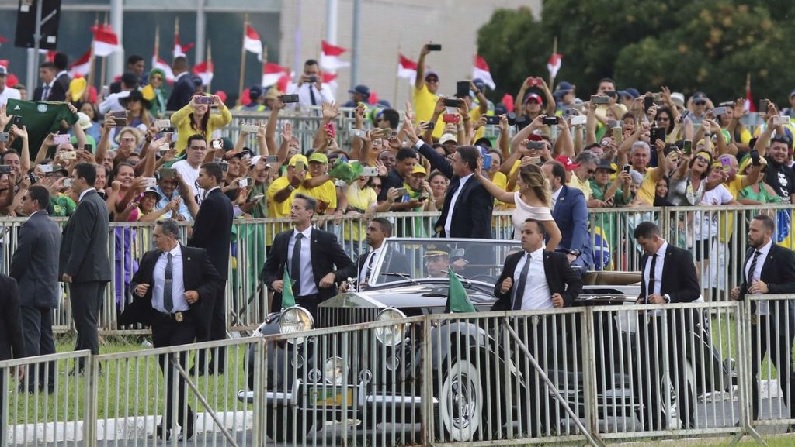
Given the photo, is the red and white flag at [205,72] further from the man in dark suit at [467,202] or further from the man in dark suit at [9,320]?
the man in dark suit at [9,320]

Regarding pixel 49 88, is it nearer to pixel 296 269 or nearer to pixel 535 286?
pixel 296 269

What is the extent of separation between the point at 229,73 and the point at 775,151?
19588mm

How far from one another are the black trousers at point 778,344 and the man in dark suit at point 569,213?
9.49 feet

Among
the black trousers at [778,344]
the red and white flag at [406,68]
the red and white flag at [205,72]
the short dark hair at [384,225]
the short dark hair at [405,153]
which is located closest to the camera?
the black trousers at [778,344]

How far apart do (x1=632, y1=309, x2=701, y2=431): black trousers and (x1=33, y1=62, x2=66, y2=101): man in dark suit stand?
1135 centimetres

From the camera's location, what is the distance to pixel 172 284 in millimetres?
15602

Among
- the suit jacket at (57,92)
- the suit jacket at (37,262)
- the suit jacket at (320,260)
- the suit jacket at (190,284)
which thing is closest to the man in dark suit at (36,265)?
the suit jacket at (37,262)

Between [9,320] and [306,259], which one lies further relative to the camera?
[306,259]

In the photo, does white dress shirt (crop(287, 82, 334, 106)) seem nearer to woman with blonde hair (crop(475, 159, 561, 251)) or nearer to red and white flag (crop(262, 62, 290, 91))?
red and white flag (crop(262, 62, 290, 91))

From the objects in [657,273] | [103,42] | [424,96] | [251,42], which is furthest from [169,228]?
[251,42]

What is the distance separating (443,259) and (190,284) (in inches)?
78.4

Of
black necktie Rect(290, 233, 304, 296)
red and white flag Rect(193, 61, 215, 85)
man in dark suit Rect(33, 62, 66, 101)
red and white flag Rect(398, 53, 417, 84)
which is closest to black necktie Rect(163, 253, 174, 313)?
black necktie Rect(290, 233, 304, 296)

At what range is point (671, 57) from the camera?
38.9 m

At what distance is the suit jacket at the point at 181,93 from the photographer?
81.7ft
